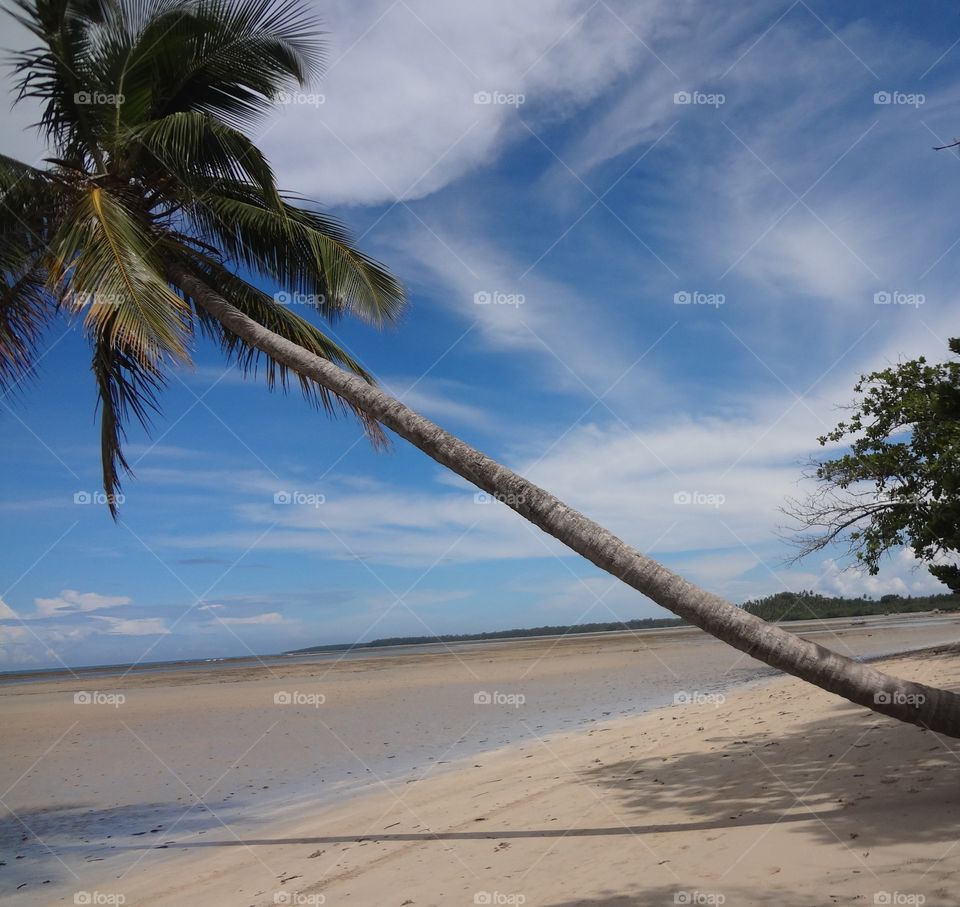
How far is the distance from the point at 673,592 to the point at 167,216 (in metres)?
7.10

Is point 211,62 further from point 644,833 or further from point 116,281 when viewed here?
point 644,833

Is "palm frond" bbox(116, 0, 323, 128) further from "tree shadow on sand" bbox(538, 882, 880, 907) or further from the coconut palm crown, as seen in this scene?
"tree shadow on sand" bbox(538, 882, 880, 907)

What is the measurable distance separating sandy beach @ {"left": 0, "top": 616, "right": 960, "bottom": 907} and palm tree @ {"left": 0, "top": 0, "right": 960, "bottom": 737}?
3151 millimetres

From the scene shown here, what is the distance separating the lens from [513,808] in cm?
696

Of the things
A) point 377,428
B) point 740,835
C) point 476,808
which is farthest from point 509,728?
point 740,835

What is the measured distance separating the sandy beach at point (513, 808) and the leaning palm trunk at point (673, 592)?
36.7 inches

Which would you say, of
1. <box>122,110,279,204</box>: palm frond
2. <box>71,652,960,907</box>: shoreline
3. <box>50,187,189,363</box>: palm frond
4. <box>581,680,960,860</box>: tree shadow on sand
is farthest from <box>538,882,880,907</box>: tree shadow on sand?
<box>122,110,279,204</box>: palm frond

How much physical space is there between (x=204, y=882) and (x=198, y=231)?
660 centimetres

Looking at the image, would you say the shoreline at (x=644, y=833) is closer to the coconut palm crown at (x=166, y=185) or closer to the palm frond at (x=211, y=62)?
the coconut palm crown at (x=166, y=185)

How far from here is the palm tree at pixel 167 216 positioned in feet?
20.8

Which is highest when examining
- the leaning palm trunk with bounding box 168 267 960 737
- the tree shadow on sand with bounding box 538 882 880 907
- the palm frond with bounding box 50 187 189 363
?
the palm frond with bounding box 50 187 189 363

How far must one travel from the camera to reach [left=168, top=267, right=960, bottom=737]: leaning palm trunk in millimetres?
3955

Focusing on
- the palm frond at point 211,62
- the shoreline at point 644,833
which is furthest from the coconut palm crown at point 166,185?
the shoreline at point 644,833

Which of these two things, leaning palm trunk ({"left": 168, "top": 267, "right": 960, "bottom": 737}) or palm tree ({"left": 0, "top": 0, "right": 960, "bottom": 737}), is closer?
leaning palm trunk ({"left": 168, "top": 267, "right": 960, "bottom": 737})
